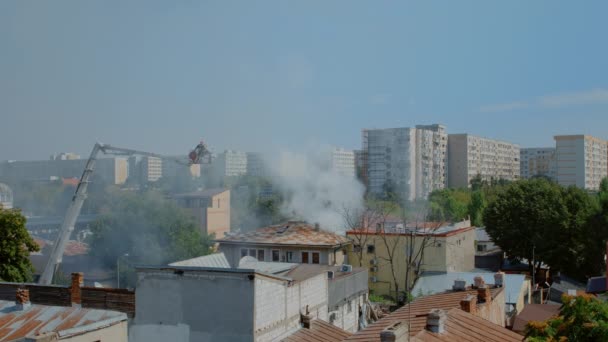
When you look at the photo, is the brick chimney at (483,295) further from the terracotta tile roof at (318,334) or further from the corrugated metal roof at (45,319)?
the corrugated metal roof at (45,319)

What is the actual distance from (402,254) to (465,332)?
23.9m

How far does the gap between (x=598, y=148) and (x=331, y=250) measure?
9026 centimetres

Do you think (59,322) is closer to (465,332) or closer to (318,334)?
(318,334)

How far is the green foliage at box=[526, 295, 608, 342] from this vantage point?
27.1 ft

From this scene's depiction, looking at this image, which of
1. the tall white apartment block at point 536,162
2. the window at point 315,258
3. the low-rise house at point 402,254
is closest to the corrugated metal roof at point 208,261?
the window at point 315,258

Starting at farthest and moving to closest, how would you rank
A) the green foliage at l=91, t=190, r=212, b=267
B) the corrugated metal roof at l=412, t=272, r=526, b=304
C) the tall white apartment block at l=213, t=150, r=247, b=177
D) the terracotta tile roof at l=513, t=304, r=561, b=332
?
the tall white apartment block at l=213, t=150, r=247, b=177 → the green foliage at l=91, t=190, r=212, b=267 → the corrugated metal roof at l=412, t=272, r=526, b=304 → the terracotta tile roof at l=513, t=304, r=561, b=332

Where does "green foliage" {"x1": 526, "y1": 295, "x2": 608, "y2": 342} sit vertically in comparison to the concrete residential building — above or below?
above

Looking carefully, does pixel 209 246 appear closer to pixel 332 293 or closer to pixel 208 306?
pixel 332 293

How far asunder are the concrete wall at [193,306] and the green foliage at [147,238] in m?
31.5

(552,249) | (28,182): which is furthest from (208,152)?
(28,182)

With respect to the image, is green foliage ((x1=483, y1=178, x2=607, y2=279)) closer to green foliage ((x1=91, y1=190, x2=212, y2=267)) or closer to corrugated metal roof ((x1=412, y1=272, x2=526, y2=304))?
corrugated metal roof ((x1=412, y1=272, x2=526, y2=304))

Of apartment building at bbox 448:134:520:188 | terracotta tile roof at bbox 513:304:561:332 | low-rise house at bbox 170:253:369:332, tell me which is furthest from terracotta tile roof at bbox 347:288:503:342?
apartment building at bbox 448:134:520:188

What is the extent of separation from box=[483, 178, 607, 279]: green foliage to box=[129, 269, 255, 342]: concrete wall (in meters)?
31.7

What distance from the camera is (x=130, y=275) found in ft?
135
